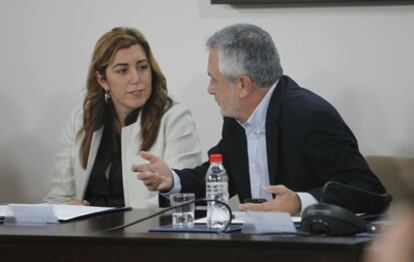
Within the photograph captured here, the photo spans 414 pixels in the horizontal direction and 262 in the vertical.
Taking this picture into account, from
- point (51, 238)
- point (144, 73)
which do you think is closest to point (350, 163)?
point (51, 238)

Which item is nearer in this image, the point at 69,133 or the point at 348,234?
the point at 348,234

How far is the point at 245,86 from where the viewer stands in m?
2.44

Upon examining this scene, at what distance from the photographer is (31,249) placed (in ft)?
5.06

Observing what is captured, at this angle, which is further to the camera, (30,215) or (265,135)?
(265,135)

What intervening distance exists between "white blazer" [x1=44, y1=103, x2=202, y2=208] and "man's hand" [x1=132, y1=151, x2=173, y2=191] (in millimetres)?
575

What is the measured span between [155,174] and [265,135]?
392 mm

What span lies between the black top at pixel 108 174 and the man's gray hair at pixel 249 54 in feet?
2.40

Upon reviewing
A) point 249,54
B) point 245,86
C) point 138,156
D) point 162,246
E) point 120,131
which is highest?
point 249,54

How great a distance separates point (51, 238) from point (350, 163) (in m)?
1.01

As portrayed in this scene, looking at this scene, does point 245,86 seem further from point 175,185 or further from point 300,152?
point 175,185

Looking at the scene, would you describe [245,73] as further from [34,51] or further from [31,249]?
[34,51]

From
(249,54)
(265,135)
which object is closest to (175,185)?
(265,135)

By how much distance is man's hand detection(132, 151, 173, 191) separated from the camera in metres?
2.23

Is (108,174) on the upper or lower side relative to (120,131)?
lower
